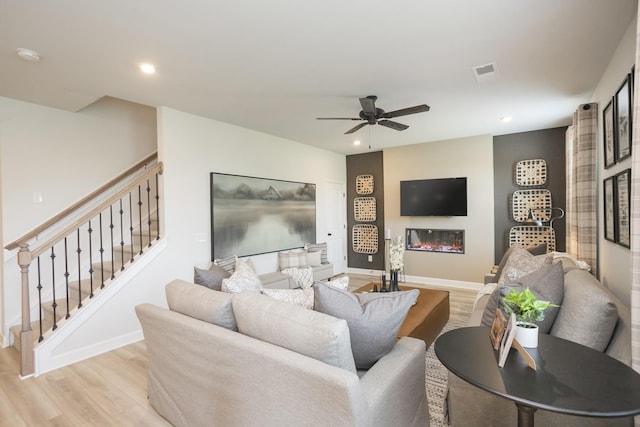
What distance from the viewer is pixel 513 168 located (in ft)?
18.0

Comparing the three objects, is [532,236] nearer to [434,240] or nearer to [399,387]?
[434,240]

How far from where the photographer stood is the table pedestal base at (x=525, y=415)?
1.37m

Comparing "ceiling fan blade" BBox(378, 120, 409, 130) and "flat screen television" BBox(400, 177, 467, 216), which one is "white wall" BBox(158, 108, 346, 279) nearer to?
"ceiling fan blade" BBox(378, 120, 409, 130)

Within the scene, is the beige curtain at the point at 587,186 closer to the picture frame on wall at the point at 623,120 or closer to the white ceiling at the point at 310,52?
the white ceiling at the point at 310,52

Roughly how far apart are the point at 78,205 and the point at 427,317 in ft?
13.8

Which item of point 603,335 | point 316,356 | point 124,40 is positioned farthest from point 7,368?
point 603,335

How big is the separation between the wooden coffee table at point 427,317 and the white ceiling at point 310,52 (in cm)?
225

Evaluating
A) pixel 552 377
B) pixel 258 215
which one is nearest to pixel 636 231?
pixel 552 377

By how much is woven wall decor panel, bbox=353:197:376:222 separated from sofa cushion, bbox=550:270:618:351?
5.13 m

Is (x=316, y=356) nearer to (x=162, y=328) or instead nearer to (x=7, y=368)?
(x=162, y=328)

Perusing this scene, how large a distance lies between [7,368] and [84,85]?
8.95 ft

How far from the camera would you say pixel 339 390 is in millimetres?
1206

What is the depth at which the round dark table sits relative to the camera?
3.69 ft

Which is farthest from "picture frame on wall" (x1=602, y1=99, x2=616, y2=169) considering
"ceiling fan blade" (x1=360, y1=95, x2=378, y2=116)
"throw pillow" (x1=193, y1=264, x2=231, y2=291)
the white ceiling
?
"throw pillow" (x1=193, y1=264, x2=231, y2=291)
